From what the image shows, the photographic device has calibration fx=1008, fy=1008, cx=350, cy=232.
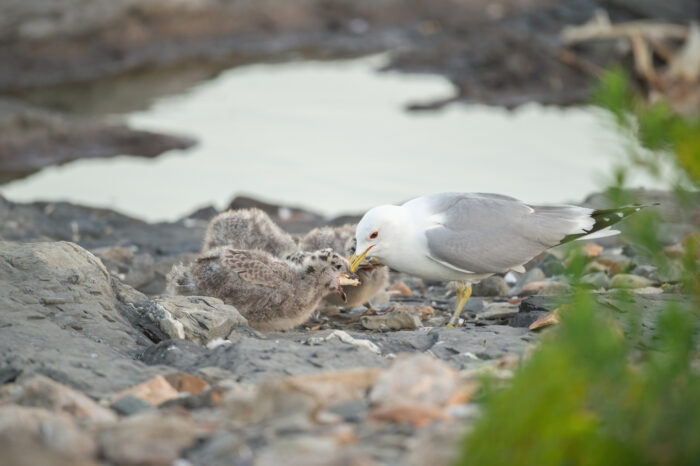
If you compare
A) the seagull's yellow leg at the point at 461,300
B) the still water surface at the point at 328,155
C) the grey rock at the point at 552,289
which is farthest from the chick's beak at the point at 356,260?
the still water surface at the point at 328,155

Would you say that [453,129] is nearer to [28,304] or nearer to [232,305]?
[232,305]

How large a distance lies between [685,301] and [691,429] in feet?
10.2

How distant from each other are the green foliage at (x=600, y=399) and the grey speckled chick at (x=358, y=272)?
3.44m

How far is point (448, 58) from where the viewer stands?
23.6 meters

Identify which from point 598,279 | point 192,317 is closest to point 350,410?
point 192,317

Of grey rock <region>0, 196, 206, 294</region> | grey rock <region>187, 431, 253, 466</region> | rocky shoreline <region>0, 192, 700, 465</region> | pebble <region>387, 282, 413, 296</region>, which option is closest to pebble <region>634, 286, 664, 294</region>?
rocky shoreline <region>0, 192, 700, 465</region>

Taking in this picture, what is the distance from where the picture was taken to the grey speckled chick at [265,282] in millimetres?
6566

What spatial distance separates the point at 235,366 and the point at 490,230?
93.0 inches

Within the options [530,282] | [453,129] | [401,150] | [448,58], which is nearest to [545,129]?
[453,129]

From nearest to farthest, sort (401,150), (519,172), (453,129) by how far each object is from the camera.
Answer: (519,172), (401,150), (453,129)

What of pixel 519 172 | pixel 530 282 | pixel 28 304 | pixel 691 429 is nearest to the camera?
pixel 691 429

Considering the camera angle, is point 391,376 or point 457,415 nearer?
point 457,415

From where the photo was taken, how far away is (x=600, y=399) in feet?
11.8

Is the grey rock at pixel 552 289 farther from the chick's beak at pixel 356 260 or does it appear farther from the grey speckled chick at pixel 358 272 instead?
the chick's beak at pixel 356 260
